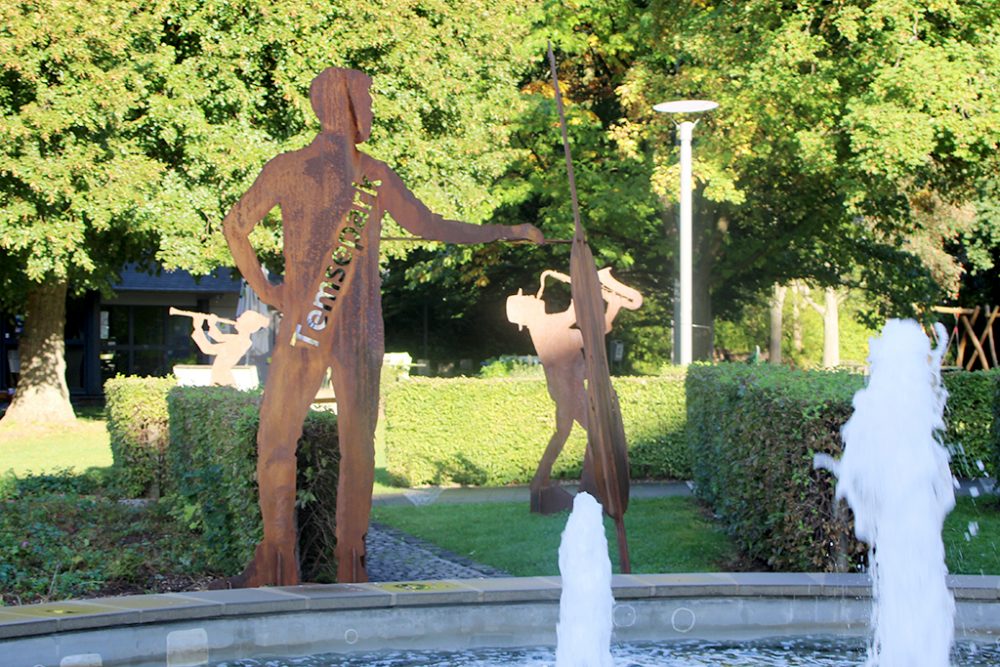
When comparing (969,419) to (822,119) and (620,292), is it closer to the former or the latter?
(620,292)

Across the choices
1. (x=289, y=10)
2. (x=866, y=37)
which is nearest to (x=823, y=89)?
(x=866, y=37)

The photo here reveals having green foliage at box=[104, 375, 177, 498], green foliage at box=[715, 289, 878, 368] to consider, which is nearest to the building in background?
green foliage at box=[715, 289, 878, 368]

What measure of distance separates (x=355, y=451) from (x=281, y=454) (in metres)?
0.41

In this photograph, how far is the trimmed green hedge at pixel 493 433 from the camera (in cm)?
1605

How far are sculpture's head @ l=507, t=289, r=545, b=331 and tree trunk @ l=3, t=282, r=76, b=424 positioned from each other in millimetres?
15893

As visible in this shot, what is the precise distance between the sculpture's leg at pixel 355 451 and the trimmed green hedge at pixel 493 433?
344 inches

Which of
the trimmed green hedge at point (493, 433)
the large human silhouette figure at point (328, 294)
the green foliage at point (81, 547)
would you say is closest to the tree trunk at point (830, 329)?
the trimmed green hedge at point (493, 433)

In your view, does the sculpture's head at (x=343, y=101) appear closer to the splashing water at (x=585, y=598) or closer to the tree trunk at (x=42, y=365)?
the splashing water at (x=585, y=598)

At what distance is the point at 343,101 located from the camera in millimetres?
7180

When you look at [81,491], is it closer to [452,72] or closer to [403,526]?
→ [403,526]

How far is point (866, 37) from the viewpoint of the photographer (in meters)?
21.0

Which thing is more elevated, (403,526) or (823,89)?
(823,89)

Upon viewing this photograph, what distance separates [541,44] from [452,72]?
10.4 ft

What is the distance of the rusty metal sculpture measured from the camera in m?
7.81
